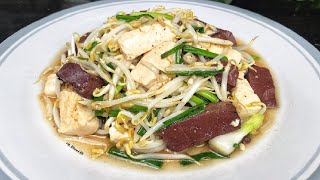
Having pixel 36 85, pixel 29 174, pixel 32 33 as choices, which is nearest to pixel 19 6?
pixel 32 33

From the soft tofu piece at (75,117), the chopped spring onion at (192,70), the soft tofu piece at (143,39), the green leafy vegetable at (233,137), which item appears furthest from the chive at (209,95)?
the soft tofu piece at (75,117)

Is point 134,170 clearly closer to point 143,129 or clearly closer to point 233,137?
point 143,129

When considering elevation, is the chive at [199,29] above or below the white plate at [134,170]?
above

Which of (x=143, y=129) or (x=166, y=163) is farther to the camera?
(x=143, y=129)

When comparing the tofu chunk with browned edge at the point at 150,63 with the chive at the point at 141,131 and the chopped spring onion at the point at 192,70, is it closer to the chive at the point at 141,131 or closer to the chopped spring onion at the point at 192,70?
the chopped spring onion at the point at 192,70

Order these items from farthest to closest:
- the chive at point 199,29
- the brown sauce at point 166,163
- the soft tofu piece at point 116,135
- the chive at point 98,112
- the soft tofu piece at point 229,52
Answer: the chive at point 199,29
the soft tofu piece at point 229,52
the chive at point 98,112
the soft tofu piece at point 116,135
the brown sauce at point 166,163

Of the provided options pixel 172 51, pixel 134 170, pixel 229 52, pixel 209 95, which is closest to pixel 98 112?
pixel 134 170

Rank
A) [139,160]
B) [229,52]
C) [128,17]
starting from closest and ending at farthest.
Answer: [139,160], [229,52], [128,17]
